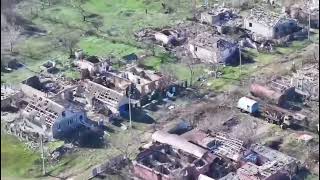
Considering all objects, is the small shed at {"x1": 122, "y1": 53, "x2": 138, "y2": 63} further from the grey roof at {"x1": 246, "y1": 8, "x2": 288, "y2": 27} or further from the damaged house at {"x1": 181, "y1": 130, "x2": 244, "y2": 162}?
the damaged house at {"x1": 181, "y1": 130, "x2": 244, "y2": 162}

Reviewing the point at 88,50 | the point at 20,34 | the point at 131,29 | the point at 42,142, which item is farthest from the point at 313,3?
the point at 42,142

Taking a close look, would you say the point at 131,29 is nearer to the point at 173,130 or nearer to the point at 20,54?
the point at 20,54

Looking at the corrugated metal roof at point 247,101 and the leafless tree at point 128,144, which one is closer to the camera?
the leafless tree at point 128,144

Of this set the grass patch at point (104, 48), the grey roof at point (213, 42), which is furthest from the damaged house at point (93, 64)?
the grey roof at point (213, 42)

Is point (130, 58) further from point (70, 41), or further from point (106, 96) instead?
point (106, 96)

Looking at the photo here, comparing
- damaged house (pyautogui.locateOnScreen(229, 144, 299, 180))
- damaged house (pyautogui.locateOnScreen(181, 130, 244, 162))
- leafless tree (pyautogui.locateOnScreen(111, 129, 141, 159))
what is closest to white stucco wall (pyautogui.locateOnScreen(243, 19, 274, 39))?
damaged house (pyautogui.locateOnScreen(181, 130, 244, 162))

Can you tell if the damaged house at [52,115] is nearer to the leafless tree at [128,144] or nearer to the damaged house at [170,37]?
the leafless tree at [128,144]
